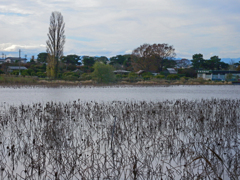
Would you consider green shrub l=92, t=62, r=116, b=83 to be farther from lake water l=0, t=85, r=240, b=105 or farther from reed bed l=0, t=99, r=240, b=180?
reed bed l=0, t=99, r=240, b=180

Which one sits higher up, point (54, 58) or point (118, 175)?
point (54, 58)

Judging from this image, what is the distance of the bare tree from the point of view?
63.6m

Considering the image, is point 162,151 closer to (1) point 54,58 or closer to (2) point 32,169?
(2) point 32,169

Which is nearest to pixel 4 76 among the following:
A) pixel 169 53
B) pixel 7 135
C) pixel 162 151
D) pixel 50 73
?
pixel 50 73

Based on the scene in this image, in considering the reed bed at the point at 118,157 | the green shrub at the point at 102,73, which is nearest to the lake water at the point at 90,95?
the reed bed at the point at 118,157

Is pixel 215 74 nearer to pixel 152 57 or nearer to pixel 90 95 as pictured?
pixel 152 57

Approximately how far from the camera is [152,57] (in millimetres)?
63531

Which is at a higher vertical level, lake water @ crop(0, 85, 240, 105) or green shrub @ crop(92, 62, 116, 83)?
green shrub @ crop(92, 62, 116, 83)

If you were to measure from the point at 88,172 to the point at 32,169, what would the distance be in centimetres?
83

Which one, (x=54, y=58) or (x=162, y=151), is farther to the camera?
(x=54, y=58)

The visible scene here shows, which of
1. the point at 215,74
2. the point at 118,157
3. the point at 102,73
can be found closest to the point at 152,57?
the point at 215,74

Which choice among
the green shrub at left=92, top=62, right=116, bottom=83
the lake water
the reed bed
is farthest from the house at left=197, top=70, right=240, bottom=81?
the reed bed

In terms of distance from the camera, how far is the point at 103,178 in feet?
13.5

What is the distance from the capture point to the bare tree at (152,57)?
63.6 m
